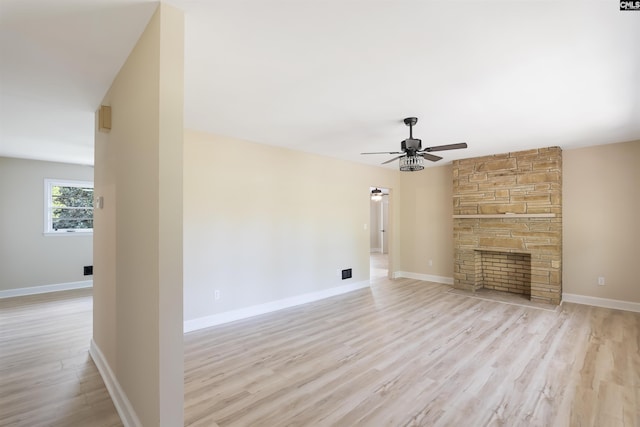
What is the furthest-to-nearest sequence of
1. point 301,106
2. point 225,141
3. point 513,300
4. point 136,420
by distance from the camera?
1. point 513,300
2. point 225,141
3. point 301,106
4. point 136,420

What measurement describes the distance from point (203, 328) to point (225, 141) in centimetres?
240

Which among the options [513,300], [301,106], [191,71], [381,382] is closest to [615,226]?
[513,300]

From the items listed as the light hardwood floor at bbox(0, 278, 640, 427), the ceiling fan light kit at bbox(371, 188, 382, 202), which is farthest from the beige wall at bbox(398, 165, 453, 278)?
the ceiling fan light kit at bbox(371, 188, 382, 202)

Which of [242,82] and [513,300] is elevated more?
[242,82]

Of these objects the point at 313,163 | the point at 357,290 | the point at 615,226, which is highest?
the point at 313,163

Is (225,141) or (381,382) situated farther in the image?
(225,141)

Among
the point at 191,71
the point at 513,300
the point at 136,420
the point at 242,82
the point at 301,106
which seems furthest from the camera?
the point at 513,300

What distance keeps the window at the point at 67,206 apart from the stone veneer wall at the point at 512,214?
7.34m

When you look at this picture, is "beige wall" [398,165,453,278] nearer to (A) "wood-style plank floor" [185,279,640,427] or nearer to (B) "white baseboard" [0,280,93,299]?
(A) "wood-style plank floor" [185,279,640,427]

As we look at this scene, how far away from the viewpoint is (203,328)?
12.3 ft

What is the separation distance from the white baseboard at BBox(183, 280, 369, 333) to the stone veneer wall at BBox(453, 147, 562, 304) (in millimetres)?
2199

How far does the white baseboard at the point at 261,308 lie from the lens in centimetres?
375

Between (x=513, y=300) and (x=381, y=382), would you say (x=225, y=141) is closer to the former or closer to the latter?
(x=381, y=382)

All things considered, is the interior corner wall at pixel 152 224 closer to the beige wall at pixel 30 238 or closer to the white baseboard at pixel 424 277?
the beige wall at pixel 30 238
